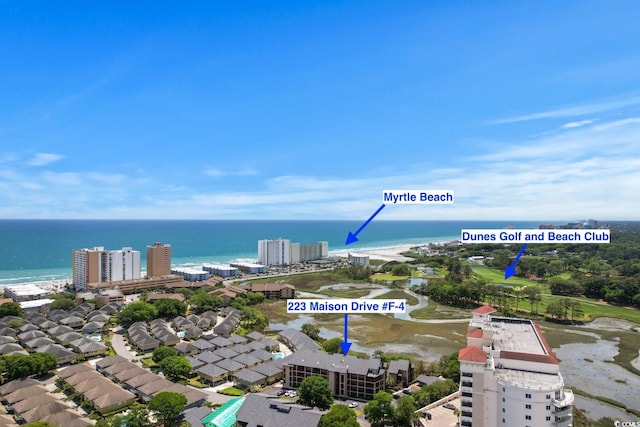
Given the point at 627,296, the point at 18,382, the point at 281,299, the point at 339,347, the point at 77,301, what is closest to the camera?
the point at 18,382

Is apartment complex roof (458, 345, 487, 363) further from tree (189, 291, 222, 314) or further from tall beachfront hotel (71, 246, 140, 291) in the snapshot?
tall beachfront hotel (71, 246, 140, 291)

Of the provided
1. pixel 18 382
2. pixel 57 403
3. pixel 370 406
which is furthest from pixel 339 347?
pixel 18 382

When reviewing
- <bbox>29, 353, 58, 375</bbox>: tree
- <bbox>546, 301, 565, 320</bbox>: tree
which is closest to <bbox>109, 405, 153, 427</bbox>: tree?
<bbox>29, 353, 58, 375</bbox>: tree

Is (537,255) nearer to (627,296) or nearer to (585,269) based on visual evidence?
(585,269)

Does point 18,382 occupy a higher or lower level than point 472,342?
lower

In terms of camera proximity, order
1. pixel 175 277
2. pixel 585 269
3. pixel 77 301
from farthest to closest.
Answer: pixel 585 269 < pixel 175 277 < pixel 77 301
